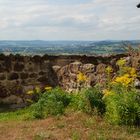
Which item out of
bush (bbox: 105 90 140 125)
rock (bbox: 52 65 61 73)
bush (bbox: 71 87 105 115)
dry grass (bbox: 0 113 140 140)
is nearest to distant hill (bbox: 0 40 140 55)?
rock (bbox: 52 65 61 73)

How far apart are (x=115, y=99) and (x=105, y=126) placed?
483 millimetres

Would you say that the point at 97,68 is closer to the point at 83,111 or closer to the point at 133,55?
the point at 133,55

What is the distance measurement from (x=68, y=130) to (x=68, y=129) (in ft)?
0.24

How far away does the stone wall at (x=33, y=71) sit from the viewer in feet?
38.9

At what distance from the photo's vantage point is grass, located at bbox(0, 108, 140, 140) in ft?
21.5

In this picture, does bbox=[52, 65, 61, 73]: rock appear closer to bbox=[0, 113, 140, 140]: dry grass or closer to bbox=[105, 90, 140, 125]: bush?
bbox=[0, 113, 140, 140]: dry grass

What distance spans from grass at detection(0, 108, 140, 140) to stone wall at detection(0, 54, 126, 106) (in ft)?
12.3

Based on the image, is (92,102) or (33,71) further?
(33,71)

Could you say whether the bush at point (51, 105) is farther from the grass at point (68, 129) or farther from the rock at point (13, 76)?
the rock at point (13, 76)

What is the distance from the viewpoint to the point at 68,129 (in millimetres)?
7027

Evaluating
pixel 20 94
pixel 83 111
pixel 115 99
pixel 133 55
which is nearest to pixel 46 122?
pixel 83 111

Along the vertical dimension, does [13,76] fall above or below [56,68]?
below

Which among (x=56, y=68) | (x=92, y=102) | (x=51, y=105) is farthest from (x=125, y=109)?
(x=56, y=68)

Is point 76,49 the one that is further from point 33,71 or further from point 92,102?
point 92,102
